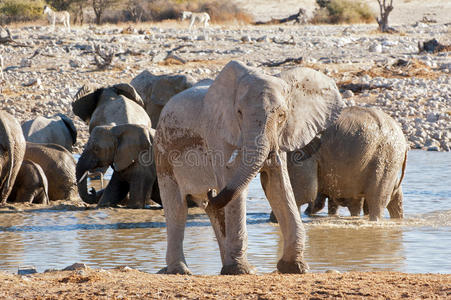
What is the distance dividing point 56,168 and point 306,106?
5191 mm

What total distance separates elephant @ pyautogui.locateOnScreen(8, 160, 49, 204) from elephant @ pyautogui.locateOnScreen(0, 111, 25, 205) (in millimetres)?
267

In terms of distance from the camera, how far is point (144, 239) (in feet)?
23.1

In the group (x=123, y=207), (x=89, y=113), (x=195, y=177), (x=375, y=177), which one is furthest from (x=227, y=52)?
(x=195, y=177)

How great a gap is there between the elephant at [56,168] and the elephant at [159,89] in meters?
2.82

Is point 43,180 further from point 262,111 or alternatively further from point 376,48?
point 376,48

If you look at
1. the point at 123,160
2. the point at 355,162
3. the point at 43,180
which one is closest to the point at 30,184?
the point at 43,180

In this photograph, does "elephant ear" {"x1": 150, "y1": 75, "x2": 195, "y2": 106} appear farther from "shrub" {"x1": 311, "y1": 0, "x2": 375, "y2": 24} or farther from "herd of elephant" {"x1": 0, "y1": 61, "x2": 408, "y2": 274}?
"shrub" {"x1": 311, "y1": 0, "x2": 375, "y2": 24}

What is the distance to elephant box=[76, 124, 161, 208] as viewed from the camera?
8.84 metres

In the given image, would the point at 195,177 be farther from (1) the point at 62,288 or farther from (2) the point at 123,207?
(2) the point at 123,207

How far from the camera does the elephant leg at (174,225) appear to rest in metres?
5.25

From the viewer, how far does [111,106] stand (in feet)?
37.2

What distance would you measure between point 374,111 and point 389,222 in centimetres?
100

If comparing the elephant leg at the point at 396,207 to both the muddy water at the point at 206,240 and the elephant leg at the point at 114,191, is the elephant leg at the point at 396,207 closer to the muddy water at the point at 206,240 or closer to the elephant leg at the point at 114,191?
the muddy water at the point at 206,240

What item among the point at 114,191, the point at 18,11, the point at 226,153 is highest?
the point at 18,11
